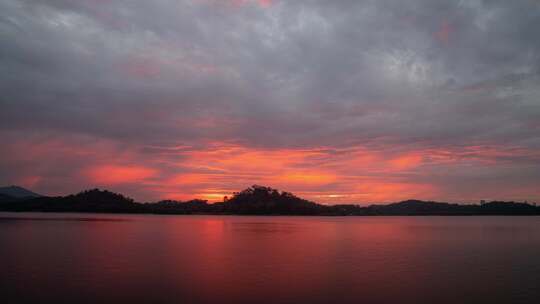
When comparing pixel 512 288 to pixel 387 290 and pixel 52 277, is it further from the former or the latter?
pixel 52 277

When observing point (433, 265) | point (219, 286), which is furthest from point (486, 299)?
point (219, 286)

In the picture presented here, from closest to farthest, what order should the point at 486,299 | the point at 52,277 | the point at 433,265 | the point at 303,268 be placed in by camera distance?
the point at 486,299, the point at 52,277, the point at 303,268, the point at 433,265

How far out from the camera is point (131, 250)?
4888 cm

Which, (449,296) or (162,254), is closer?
(449,296)

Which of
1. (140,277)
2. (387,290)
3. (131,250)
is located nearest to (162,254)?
(131,250)

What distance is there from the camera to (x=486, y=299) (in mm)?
25406

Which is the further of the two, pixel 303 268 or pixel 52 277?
pixel 303 268

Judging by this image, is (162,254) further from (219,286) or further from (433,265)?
(433,265)

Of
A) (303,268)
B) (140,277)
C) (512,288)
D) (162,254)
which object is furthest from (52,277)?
(512,288)

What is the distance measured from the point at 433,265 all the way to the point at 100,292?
29.9m

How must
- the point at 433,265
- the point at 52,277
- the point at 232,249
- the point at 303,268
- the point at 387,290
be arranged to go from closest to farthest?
the point at 387,290 → the point at 52,277 → the point at 303,268 → the point at 433,265 → the point at 232,249

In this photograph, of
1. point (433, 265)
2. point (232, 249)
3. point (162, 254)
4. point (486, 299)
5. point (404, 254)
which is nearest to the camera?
point (486, 299)

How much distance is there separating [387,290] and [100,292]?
18.5 metres

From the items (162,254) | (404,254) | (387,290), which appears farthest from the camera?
(404,254)
